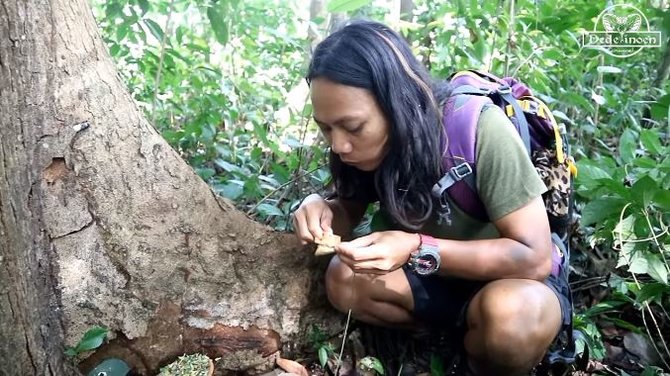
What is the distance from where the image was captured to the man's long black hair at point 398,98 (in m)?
1.77

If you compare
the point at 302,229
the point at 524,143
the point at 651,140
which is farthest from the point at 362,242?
the point at 651,140

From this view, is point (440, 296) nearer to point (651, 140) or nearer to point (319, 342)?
point (319, 342)

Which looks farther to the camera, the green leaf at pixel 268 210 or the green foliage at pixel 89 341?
the green leaf at pixel 268 210

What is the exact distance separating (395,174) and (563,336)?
0.84 metres

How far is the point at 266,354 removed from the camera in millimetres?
2162

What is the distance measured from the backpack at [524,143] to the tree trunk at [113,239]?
0.67m

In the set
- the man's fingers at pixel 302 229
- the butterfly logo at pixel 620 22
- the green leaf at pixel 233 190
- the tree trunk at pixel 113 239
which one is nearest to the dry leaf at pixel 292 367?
the tree trunk at pixel 113 239

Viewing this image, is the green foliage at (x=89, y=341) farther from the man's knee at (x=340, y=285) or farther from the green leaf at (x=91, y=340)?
the man's knee at (x=340, y=285)

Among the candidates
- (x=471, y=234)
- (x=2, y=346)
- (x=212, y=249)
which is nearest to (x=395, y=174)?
(x=471, y=234)

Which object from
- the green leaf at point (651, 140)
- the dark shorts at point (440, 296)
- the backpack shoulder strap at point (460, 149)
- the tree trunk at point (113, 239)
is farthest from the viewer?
the green leaf at point (651, 140)

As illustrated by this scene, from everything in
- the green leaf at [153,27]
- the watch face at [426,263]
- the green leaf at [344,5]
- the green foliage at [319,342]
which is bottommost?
the green foliage at [319,342]

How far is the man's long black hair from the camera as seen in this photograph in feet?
5.82

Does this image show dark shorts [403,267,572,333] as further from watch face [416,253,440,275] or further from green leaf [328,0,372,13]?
green leaf [328,0,372,13]

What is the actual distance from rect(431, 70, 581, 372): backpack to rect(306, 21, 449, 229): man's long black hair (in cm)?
4
